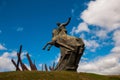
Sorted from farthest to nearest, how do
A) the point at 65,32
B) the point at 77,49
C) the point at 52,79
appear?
the point at 65,32 → the point at 77,49 → the point at 52,79

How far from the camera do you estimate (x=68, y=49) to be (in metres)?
36.5

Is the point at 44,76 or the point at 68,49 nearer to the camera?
the point at 44,76

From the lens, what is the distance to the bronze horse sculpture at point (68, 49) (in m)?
36.2

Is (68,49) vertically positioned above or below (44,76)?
above

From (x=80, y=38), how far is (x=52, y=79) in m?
10.4

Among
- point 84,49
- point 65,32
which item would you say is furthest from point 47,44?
point 84,49

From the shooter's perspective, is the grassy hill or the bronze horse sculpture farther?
the bronze horse sculpture

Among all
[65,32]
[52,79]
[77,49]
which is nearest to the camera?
[52,79]

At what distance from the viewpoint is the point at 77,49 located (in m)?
36.0

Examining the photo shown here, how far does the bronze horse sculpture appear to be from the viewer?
3619 centimetres

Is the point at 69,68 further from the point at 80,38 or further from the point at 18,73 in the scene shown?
the point at 18,73

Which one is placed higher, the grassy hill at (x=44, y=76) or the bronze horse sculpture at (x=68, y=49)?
the bronze horse sculpture at (x=68, y=49)

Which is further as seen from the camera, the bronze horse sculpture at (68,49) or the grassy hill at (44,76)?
the bronze horse sculpture at (68,49)

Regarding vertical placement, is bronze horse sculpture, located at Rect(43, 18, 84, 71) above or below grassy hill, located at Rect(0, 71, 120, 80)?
above
